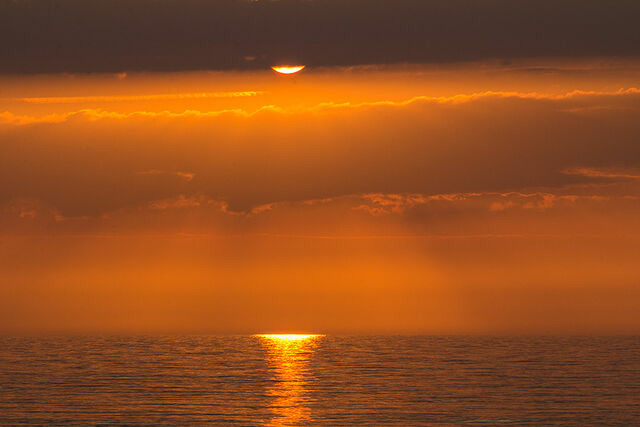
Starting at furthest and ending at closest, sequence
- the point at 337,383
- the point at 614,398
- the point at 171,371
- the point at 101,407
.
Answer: the point at 171,371 → the point at 337,383 → the point at 614,398 → the point at 101,407

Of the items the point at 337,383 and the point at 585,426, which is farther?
the point at 337,383

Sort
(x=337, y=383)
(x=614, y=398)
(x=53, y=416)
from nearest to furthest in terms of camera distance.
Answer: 1. (x=53, y=416)
2. (x=614, y=398)
3. (x=337, y=383)

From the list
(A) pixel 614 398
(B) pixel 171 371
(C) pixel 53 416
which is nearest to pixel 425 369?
(B) pixel 171 371

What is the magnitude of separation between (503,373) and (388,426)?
76090mm

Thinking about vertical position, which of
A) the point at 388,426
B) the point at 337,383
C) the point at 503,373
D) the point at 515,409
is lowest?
the point at 388,426

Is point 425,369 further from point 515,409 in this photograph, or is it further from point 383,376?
point 515,409

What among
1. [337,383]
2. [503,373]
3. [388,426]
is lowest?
[388,426]

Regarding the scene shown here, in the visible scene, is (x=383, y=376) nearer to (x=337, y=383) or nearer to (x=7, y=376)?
(x=337, y=383)

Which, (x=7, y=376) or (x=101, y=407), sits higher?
(x=7, y=376)

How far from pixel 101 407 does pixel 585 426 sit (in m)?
53.9

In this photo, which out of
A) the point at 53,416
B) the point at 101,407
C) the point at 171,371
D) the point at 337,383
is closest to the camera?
the point at 53,416

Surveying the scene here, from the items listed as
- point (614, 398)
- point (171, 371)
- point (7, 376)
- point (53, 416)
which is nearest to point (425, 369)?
point (171, 371)

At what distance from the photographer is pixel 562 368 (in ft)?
573

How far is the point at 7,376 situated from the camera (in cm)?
15675
